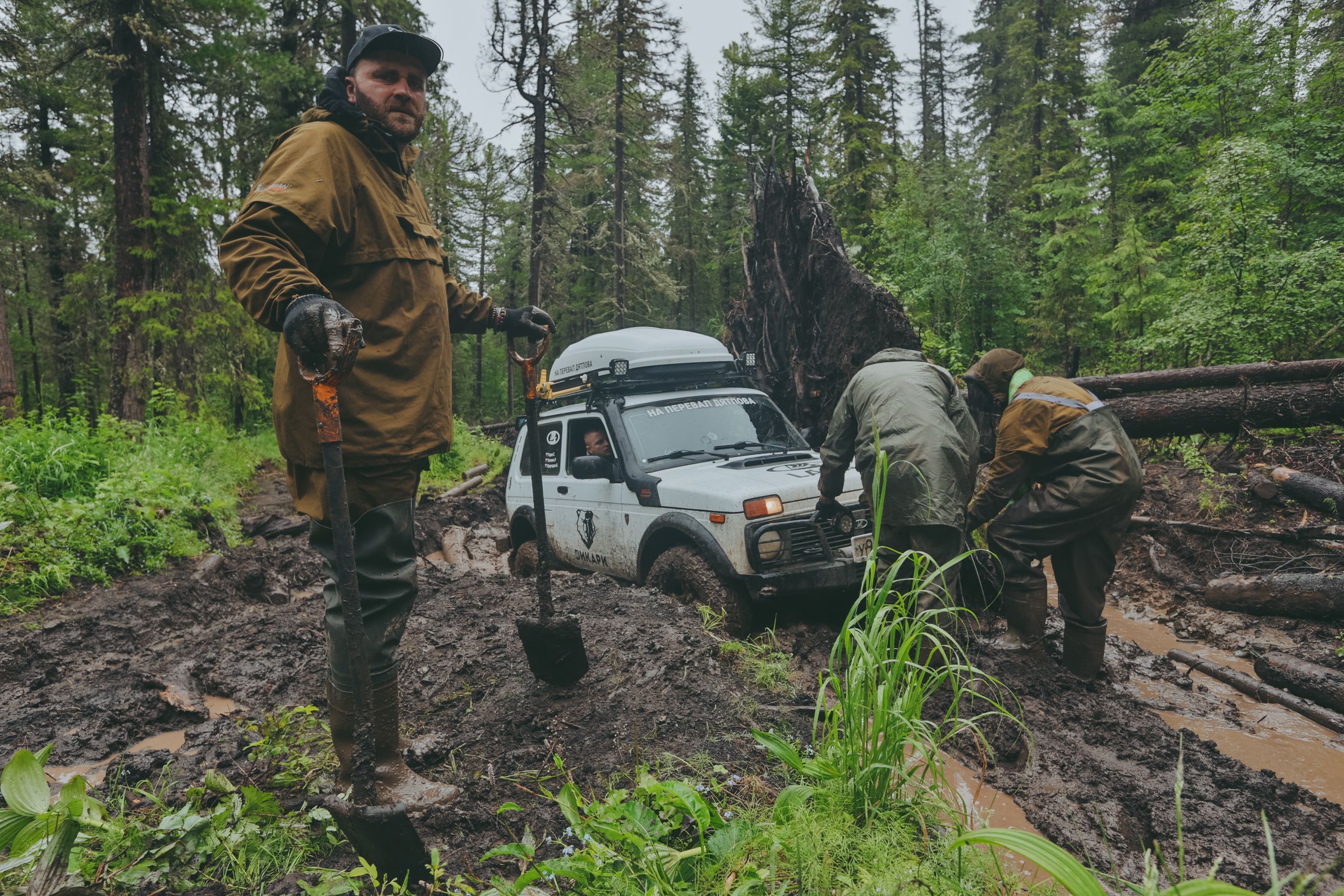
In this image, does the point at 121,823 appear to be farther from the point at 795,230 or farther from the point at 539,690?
the point at 795,230

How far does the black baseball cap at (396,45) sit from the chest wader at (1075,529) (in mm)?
4286

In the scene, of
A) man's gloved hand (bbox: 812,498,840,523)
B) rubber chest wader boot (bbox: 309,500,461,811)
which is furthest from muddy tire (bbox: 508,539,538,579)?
rubber chest wader boot (bbox: 309,500,461,811)

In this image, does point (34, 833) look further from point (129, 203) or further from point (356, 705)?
point (129, 203)

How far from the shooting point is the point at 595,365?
6352mm

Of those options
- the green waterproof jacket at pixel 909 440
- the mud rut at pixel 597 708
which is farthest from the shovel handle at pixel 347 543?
the green waterproof jacket at pixel 909 440

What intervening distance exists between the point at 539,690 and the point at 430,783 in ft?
3.75

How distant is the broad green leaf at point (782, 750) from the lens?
2371 mm

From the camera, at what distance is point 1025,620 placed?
513 centimetres

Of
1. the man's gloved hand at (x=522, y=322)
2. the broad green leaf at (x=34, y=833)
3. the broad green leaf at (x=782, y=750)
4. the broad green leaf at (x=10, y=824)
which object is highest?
the man's gloved hand at (x=522, y=322)

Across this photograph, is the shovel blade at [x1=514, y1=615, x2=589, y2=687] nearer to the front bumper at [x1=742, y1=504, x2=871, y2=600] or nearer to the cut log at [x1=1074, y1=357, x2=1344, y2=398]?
the front bumper at [x1=742, y1=504, x2=871, y2=600]

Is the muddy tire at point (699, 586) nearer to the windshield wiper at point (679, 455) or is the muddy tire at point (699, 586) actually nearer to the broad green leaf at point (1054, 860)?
the windshield wiper at point (679, 455)

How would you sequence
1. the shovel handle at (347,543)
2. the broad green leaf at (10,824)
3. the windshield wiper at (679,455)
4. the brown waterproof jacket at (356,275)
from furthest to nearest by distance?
the windshield wiper at (679,455), the brown waterproof jacket at (356,275), the shovel handle at (347,543), the broad green leaf at (10,824)

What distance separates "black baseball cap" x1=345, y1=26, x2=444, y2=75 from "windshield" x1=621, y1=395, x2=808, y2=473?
3.46m

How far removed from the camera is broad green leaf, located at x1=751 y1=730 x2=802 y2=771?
2371mm
